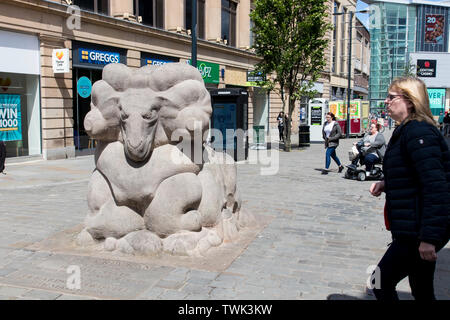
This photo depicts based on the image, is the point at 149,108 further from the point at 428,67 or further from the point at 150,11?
the point at 428,67

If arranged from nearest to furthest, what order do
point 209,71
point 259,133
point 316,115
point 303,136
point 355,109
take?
1. point 259,133
2. point 303,136
3. point 209,71
4. point 316,115
5. point 355,109

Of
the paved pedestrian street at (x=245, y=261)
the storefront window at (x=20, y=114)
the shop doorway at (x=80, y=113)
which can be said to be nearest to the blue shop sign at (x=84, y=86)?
the shop doorway at (x=80, y=113)

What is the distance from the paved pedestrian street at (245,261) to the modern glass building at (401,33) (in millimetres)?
73918

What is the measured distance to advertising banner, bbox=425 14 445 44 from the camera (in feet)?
253

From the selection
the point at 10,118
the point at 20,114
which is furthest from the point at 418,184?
the point at 20,114

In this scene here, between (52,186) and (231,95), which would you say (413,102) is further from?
(231,95)

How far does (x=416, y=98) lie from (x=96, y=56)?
616 inches

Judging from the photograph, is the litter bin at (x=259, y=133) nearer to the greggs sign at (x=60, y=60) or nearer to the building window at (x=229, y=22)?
the greggs sign at (x=60, y=60)

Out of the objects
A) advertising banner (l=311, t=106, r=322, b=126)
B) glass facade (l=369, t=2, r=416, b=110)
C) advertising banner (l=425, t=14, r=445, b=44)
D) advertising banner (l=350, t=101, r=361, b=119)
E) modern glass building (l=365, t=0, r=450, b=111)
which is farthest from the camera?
advertising banner (l=425, t=14, r=445, b=44)

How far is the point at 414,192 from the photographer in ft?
9.18

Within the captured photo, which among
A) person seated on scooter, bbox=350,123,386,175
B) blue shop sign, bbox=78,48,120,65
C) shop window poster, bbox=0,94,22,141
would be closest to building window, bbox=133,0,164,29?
blue shop sign, bbox=78,48,120,65

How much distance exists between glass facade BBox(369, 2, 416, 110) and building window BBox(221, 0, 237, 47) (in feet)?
180

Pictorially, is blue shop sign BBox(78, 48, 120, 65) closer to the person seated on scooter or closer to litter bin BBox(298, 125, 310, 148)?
litter bin BBox(298, 125, 310, 148)

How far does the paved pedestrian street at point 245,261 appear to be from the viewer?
412 centimetres
